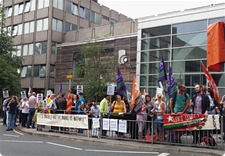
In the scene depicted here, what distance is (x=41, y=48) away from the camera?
1571 inches

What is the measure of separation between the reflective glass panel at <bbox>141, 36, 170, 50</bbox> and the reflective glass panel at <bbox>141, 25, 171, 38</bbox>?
0.41m

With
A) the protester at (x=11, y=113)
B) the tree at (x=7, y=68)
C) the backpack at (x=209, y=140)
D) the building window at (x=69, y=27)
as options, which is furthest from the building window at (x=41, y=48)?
the backpack at (x=209, y=140)

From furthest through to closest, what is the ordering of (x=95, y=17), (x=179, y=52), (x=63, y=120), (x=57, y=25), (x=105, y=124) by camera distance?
(x=95, y=17) → (x=57, y=25) → (x=179, y=52) → (x=63, y=120) → (x=105, y=124)

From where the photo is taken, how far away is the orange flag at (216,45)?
5543 mm

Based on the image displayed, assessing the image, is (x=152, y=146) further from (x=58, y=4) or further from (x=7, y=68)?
(x=58, y=4)

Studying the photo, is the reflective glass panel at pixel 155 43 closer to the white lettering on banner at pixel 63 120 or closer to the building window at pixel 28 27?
the white lettering on banner at pixel 63 120

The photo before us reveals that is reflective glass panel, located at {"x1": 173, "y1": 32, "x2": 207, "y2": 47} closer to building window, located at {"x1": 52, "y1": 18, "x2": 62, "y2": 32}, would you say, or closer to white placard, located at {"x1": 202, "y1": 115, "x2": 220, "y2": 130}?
white placard, located at {"x1": 202, "y1": 115, "x2": 220, "y2": 130}

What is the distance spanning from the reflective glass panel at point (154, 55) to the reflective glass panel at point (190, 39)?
102cm

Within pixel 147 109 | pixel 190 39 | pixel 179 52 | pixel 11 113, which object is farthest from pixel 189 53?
pixel 11 113

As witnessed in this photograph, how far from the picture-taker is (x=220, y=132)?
9.52 meters

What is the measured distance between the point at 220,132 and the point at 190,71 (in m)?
14.4

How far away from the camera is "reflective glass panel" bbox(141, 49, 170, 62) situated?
25.0 metres

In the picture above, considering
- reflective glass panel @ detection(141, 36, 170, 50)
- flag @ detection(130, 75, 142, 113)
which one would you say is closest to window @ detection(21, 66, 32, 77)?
reflective glass panel @ detection(141, 36, 170, 50)

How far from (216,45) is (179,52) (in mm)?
19064
